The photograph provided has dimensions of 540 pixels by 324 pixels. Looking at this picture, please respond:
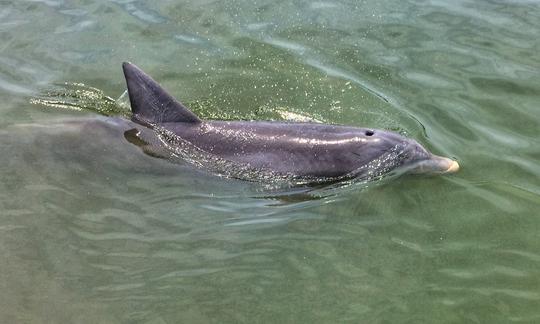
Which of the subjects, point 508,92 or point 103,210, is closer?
point 103,210

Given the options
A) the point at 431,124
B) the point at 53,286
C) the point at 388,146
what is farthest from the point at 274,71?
the point at 53,286

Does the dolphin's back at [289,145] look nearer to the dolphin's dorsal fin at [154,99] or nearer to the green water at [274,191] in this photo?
the dolphin's dorsal fin at [154,99]

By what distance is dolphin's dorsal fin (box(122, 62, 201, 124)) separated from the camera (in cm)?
611

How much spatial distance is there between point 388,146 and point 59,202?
9.49ft

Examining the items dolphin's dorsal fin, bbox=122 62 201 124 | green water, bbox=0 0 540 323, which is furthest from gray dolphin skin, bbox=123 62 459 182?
green water, bbox=0 0 540 323

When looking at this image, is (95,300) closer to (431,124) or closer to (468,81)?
(431,124)

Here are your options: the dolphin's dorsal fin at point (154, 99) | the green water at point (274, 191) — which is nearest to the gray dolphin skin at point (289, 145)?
the dolphin's dorsal fin at point (154, 99)

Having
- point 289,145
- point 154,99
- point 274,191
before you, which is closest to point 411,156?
point 289,145

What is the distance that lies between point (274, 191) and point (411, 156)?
4.25 feet

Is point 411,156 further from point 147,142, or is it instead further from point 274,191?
point 147,142

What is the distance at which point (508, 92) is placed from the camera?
7.66m

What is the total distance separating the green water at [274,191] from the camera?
4.57 m

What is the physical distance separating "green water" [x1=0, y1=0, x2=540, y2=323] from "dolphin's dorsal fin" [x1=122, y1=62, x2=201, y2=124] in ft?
1.29

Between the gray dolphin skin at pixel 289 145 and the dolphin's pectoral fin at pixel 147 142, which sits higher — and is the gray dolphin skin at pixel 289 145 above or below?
above
